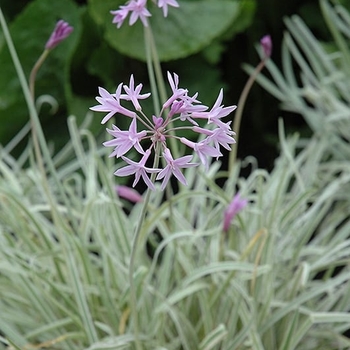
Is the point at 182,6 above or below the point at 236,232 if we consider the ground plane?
above

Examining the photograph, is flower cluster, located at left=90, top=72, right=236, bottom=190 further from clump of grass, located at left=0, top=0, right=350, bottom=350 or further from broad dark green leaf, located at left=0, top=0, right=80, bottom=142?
broad dark green leaf, located at left=0, top=0, right=80, bottom=142

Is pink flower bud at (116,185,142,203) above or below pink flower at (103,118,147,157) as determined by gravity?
below

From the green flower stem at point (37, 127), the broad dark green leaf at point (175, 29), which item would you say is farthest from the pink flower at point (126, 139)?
the broad dark green leaf at point (175, 29)

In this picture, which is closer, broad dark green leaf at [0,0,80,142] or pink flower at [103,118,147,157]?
pink flower at [103,118,147,157]

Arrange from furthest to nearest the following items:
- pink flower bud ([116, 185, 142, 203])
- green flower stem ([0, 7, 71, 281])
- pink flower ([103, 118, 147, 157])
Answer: pink flower bud ([116, 185, 142, 203])
green flower stem ([0, 7, 71, 281])
pink flower ([103, 118, 147, 157])

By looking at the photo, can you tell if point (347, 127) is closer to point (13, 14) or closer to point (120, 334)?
point (120, 334)

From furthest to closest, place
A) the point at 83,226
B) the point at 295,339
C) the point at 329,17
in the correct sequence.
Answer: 1. the point at 329,17
2. the point at 83,226
3. the point at 295,339

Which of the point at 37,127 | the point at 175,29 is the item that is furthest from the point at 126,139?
the point at 175,29

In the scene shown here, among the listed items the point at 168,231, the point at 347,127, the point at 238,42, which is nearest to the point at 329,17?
the point at 347,127

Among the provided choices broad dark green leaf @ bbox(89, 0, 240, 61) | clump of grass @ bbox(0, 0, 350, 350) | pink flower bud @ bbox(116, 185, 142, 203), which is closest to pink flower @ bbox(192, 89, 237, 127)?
clump of grass @ bbox(0, 0, 350, 350)
